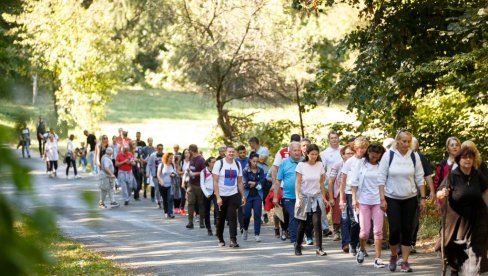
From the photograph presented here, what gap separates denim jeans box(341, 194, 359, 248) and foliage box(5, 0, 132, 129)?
878 inches

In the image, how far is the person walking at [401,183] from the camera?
1196 centimetres

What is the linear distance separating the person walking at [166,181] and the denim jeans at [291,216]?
5483mm

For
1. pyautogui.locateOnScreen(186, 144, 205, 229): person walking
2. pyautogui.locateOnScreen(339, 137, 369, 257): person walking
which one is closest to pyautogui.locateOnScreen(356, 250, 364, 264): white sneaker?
pyautogui.locateOnScreen(339, 137, 369, 257): person walking

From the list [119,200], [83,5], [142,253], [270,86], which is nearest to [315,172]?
[142,253]

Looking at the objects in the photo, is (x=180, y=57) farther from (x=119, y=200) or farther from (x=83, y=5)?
(x=83, y=5)

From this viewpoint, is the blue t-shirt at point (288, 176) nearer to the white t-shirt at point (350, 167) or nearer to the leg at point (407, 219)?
the white t-shirt at point (350, 167)

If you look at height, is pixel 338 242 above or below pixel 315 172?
below

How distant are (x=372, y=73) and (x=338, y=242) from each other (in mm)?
3512

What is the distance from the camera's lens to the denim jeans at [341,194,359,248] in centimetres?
1432

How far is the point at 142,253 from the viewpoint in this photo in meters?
15.5

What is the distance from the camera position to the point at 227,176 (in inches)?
624

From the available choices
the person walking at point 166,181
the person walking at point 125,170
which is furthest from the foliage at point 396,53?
the person walking at point 125,170

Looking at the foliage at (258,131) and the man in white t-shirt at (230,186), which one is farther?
the foliage at (258,131)

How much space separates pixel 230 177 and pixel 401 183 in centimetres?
448
